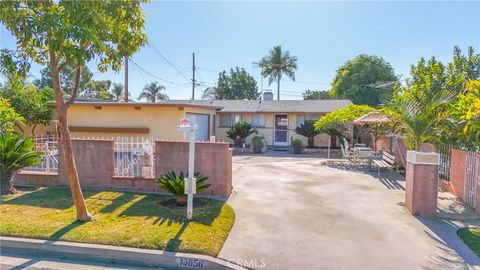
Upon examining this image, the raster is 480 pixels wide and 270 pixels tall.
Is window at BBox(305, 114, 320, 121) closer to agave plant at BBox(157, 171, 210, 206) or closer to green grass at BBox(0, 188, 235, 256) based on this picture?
green grass at BBox(0, 188, 235, 256)

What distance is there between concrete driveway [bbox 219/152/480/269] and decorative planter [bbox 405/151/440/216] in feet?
0.95

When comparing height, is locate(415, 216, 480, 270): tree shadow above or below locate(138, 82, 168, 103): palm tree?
below

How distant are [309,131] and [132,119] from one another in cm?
1105

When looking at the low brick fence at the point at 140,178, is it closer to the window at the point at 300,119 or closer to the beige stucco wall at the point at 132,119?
the beige stucco wall at the point at 132,119

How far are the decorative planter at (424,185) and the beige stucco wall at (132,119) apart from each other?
37.2 feet

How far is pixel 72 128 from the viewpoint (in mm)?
17344

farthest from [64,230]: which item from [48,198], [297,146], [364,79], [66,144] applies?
[364,79]

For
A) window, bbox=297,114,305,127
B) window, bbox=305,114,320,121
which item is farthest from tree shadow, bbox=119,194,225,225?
window, bbox=305,114,320,121

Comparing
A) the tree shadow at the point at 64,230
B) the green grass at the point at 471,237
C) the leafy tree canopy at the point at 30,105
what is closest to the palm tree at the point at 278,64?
the leafy tree canopy at the point at 30,105

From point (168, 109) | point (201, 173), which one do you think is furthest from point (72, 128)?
point (201, 173)

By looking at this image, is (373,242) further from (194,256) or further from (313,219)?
Answer: (194,256)

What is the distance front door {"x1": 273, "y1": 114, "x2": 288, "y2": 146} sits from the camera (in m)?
22.9

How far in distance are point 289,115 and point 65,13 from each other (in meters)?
18.6

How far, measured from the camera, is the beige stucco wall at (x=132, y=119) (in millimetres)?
16438
